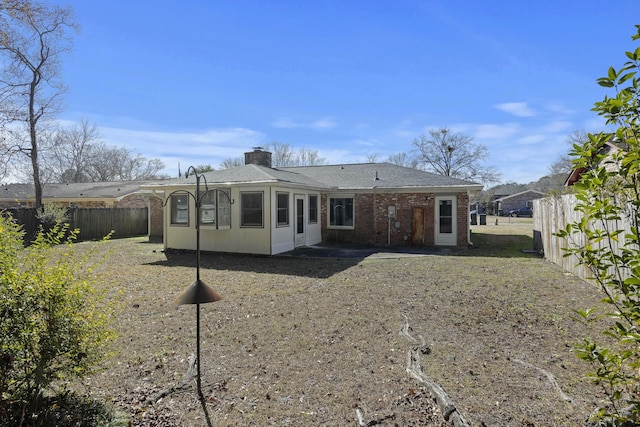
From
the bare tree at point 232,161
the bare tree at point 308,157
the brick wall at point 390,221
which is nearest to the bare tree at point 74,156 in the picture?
the bare tree at point 232,161

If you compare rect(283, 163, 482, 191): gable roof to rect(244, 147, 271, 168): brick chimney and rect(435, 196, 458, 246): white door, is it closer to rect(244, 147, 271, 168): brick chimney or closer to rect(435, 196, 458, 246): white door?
rect(435, 196, 458, 246): white door

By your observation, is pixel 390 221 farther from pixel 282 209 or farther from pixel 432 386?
pixel 432 386

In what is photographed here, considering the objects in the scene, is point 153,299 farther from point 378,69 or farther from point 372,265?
point 378,69

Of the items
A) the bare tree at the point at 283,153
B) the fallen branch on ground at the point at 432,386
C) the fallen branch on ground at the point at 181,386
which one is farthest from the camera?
the bare tree at the point at 283,153

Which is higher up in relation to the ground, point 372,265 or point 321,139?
point 321,139

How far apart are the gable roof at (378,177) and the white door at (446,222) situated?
28.8 inches

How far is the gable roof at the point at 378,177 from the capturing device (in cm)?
1419

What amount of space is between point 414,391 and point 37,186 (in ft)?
79.4

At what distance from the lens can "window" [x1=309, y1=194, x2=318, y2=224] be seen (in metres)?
14.6

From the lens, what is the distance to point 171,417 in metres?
3.00

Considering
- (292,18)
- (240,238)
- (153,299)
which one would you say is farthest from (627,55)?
(240,238)

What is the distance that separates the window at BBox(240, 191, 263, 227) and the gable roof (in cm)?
447

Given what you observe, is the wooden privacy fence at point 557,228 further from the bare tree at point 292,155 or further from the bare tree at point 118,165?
the bare tree at point 118,165

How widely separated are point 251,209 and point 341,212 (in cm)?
488
